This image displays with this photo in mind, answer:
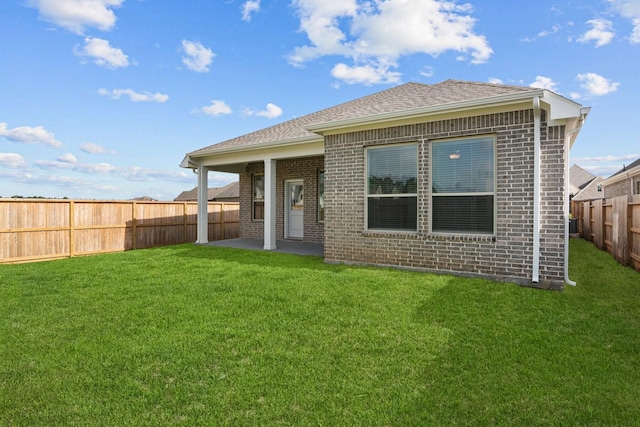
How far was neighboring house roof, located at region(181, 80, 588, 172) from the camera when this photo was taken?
19.5 feet

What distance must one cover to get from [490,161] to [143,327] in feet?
21.0

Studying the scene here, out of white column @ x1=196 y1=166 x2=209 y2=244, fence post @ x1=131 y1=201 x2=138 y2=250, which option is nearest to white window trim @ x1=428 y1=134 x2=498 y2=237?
white column @ x1=196 y1=166 x2=209 y2=244

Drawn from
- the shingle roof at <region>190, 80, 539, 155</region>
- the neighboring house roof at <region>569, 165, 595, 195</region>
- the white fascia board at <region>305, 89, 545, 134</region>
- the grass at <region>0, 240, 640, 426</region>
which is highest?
the neighboring house roof at <region>569, 165, 595, 195</region>

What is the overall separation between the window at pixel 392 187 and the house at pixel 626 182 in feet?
55.0

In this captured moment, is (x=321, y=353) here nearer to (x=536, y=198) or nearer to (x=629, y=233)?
(x=536, y=198)

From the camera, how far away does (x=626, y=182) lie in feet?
69.9

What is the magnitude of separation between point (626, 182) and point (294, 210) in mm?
21546

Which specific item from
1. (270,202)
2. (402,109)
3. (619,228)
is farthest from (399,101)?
(619,228)

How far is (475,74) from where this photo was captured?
10.3m

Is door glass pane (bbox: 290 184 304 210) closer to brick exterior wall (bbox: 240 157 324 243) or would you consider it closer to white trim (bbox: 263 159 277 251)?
brick exterior wall (bbox: 240 157 324 243)

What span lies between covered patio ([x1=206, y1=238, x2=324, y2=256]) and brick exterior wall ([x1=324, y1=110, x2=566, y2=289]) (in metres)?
2.21

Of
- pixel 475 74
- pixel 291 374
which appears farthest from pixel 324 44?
pixel 291 374

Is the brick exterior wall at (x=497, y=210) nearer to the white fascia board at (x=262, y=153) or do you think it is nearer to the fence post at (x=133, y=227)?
the white fascia board at (x=262, y=153)

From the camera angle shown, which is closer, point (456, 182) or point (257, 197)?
point (456, 182)
